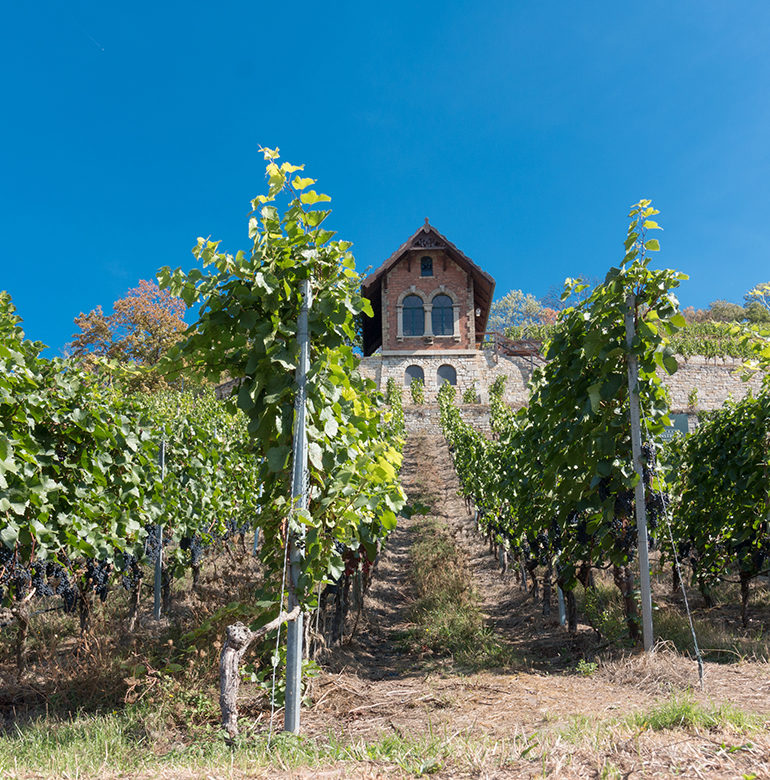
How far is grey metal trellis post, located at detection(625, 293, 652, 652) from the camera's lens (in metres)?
4.41

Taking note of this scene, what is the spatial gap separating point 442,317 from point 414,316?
1335mm

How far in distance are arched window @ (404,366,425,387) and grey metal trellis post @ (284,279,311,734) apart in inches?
937

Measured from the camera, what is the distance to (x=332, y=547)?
3.27 metres

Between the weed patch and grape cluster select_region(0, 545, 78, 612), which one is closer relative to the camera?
grape cluster select_region(0, 545, 78, 612)

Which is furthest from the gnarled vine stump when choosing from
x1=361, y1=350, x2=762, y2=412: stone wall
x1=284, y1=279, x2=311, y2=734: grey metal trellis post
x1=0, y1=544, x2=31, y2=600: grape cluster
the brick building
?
the brick building

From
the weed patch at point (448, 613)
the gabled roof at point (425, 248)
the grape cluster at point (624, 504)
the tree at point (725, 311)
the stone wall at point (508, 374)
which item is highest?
the tree at point (725, 311)

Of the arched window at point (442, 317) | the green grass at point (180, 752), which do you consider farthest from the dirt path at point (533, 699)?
the arched window at point (442, 317)

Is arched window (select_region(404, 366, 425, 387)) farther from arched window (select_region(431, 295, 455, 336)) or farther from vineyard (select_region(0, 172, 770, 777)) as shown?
vineyard (select_region(0, 172, 770, 777))

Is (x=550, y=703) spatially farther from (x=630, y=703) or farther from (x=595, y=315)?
(x=595, y=315)

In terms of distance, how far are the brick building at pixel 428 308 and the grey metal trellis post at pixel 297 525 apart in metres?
23.7

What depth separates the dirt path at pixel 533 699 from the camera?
236 centimetres

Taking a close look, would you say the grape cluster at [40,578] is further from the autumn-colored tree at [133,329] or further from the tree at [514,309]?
the tree at [514,309]

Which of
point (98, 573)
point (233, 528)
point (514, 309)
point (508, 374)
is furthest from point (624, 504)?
point (514, 309)

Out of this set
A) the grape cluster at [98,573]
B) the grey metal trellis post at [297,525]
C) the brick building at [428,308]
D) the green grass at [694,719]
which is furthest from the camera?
the brick building at [428,308]
